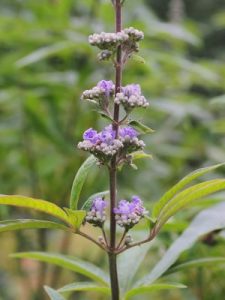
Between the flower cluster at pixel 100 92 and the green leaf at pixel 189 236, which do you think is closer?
the flower cluster at pixel 100 92

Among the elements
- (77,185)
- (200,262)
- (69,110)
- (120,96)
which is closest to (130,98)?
(120,96)

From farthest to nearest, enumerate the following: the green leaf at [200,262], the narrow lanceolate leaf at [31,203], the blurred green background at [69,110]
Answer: the blurred green background at [69,110], the green leaf at [200,262], the narrow lanceolate leaf at [31,203]

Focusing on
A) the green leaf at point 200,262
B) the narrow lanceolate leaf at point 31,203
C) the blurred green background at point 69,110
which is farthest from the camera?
the blurred green background at point 69,110

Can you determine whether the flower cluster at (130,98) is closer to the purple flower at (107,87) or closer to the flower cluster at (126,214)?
the purple flower at (107,87)

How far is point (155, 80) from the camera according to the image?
2.31 m

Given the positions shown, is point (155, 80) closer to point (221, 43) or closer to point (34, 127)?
point (34, 127)

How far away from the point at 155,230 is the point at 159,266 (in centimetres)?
17

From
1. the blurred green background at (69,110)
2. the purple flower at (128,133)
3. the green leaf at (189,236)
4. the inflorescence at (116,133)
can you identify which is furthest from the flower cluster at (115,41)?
the blurred green background at (69,110)

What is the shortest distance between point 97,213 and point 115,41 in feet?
0.84

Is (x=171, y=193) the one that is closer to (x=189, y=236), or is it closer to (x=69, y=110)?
(x=189, y=236)

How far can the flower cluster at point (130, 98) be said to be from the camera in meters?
0.90

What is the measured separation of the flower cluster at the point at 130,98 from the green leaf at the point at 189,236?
328 mm

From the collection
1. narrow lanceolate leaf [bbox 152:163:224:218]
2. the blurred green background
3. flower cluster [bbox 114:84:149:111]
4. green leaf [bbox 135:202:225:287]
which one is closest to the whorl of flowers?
flower cluster [bbox 114:84:149:111]

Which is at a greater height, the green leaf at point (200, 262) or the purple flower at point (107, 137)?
the purple flower at point (107, 137)
